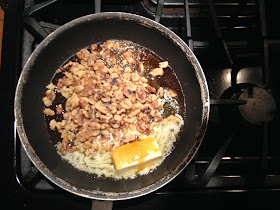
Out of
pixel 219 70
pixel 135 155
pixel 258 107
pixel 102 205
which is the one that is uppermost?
pixel 219 70

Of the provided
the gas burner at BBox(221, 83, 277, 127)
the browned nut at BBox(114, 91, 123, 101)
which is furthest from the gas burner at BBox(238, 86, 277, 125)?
the browned nut at BBox(114, 91, 123, 101)

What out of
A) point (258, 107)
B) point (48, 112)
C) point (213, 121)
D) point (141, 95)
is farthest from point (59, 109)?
point (258, 107)

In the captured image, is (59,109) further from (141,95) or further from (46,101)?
(141,95)

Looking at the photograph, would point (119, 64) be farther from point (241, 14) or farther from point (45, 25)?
point (241, 14)

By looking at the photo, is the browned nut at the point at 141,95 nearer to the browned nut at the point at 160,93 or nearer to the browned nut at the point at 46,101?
the browned nut at the point at 160,93

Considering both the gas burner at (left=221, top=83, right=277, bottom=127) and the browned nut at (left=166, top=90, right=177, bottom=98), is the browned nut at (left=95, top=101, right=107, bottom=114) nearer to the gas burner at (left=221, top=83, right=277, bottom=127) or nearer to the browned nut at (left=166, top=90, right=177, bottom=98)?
the browned nut at (left=166, top=90, right=177, bottom=98)

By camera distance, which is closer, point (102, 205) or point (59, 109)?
point (102, 205)

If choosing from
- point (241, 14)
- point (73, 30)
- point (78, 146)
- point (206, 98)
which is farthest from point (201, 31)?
point (78, 146)
